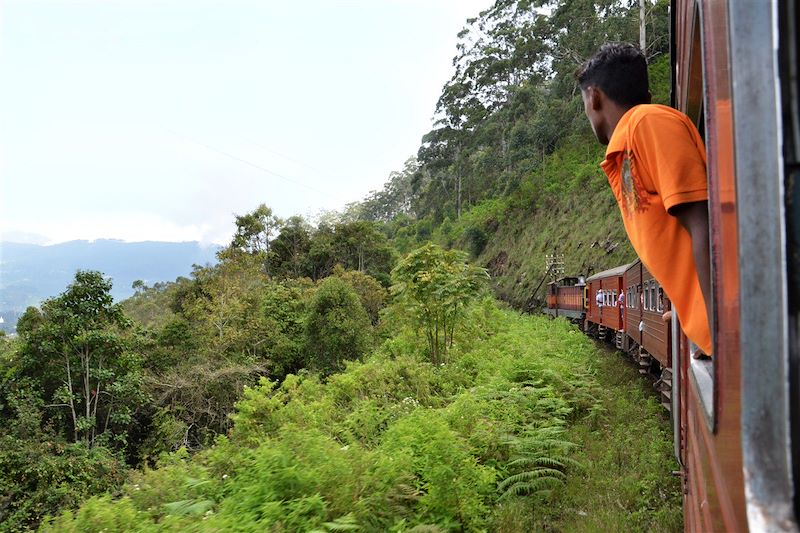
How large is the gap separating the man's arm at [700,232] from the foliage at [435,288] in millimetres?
11707

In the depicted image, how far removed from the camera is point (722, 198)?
2.39 ft

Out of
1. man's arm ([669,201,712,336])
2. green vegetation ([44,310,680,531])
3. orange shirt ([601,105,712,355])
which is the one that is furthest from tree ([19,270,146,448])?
man's arm ([669,201,712,336])

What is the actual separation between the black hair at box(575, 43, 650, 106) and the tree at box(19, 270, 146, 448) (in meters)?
17.7

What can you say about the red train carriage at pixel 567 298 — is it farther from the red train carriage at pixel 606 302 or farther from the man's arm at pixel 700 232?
the man's arm at pixel 700 232

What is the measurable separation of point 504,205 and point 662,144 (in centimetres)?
4129

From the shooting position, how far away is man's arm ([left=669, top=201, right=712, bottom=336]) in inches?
40.9

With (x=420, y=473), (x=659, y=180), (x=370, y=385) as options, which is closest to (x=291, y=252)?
(x=370, y=385)

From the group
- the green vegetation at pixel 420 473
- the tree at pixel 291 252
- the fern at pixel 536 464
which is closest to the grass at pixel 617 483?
the green vegetation at pixel 420 473

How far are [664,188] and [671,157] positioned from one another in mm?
66

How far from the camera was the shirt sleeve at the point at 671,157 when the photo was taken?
3.44 ft

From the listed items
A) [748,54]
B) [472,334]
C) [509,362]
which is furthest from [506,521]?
[472,334]

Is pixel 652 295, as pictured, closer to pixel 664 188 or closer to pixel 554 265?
pixel 664 188

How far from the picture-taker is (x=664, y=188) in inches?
42.5

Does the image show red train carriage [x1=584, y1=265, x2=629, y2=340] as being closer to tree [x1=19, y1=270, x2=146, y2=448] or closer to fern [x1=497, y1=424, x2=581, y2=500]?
fern [x1=497, y1=424, x2=581, y2=500]
